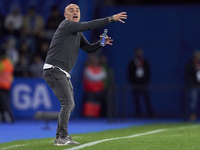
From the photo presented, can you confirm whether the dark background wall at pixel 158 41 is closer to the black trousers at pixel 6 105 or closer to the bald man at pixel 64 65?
the black trousers at pixel 6 105

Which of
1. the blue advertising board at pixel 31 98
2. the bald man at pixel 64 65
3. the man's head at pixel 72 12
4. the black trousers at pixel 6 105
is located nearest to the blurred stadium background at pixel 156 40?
the blue advertising board at pixel 31 98

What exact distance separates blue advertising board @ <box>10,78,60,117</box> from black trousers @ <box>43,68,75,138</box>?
31.1 ft

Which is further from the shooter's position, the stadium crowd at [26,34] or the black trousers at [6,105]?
the stadium crowd at [26,34]

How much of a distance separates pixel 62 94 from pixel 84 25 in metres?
1.22

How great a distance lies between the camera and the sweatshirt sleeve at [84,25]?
872cm

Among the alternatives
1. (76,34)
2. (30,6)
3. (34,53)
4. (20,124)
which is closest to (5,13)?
(30,6)


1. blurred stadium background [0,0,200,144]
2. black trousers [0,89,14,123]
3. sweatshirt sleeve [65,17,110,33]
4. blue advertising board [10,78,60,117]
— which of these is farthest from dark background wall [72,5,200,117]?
sweatshirt sleeve [65,17,110,33]

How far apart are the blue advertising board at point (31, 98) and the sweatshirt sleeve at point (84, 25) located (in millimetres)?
9698

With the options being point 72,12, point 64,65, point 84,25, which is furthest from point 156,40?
point 84,25

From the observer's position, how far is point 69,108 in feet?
29.2

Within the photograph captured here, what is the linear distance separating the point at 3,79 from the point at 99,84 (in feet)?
11.9

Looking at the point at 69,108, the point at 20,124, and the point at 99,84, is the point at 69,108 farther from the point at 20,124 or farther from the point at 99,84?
the point at 99,84

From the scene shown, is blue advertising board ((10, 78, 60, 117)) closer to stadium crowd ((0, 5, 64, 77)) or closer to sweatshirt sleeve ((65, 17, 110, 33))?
stadium crowd ((0, 5, 64, 77))

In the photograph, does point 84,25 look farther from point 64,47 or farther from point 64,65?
point 64,65
